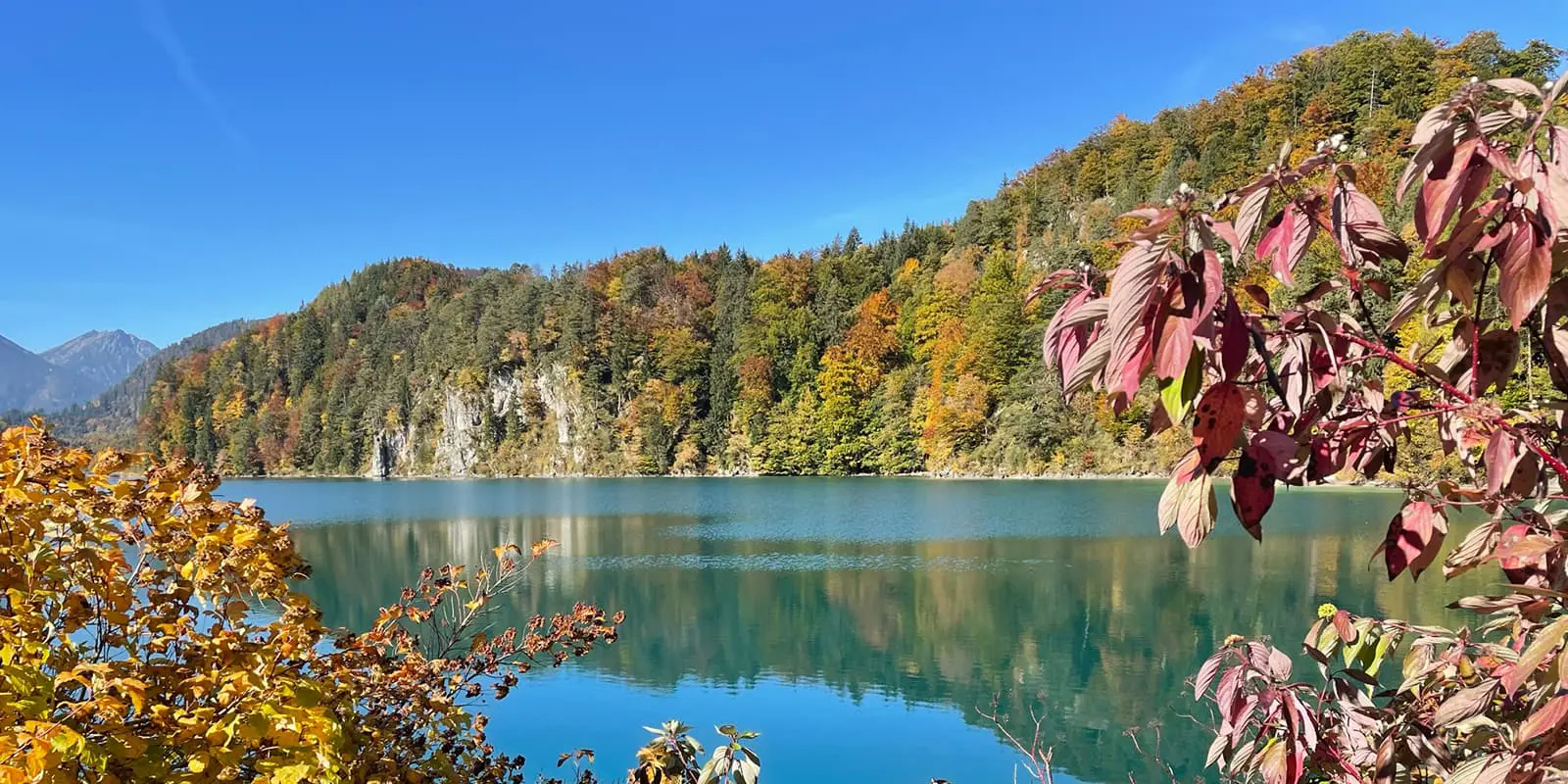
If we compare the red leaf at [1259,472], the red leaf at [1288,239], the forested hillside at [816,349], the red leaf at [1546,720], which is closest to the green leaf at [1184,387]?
the red leaf at [1259,472]

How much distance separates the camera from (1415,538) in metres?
1.04

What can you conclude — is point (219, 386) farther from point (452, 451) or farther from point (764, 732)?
point (764, 732)

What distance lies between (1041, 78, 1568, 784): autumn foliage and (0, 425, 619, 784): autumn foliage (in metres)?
1.64

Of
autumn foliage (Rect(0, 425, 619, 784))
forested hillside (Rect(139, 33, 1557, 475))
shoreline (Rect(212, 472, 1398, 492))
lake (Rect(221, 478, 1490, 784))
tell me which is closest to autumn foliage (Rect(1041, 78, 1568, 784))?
lake (Rect(221, 478, 1490, 784))

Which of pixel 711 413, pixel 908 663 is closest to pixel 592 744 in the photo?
pixel 908 663

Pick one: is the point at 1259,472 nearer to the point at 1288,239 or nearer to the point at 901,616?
the point at 1288,239

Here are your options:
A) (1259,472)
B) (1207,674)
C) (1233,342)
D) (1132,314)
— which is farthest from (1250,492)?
(1207,674)

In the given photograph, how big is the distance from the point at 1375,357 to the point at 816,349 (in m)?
59.2

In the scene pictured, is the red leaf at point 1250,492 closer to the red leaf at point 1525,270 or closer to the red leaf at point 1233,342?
the red leaf at point 1233,342

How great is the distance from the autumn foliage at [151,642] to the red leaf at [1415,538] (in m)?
1.88

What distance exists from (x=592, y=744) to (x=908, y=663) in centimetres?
421

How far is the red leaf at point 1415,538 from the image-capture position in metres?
1.03

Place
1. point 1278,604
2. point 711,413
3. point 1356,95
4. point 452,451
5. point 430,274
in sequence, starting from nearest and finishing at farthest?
point 1278,604, point 1356,95, point 711,413, point 452,451, point 430,274

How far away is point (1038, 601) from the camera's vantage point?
13883mm
